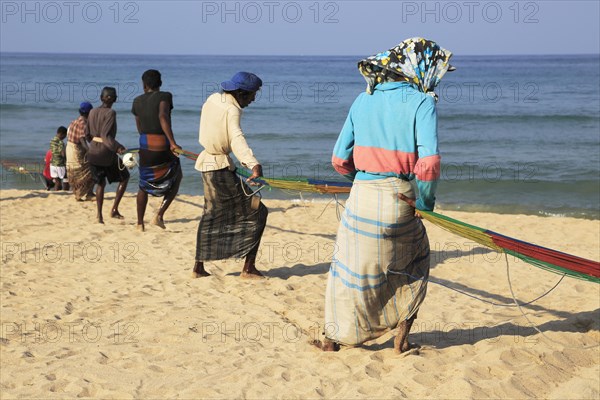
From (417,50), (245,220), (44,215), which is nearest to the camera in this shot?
(417,50)

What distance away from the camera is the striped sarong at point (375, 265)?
4.25 m

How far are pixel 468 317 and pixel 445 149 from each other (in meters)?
16.9

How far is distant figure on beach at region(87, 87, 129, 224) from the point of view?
8820mm

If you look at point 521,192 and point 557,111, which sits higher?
point 557,111

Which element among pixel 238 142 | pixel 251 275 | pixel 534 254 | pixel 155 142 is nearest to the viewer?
pixel 534 254

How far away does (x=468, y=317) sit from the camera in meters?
5.58

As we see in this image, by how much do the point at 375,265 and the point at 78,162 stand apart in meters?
7.62

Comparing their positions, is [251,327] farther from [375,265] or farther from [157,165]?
[157,165]

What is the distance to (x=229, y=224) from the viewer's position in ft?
21.2

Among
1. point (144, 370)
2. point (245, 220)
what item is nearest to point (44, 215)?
point (245, 220)

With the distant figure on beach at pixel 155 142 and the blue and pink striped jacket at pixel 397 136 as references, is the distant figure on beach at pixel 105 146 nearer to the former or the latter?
the distant figure on beach at pixel 155 142

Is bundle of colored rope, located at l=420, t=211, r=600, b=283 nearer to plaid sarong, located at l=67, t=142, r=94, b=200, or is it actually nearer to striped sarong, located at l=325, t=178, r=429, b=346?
striped sarong, located at l=325, t=178, r=429, b=346

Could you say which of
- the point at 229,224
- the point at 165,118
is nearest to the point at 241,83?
the point at 229,224

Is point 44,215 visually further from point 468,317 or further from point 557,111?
point 557,111
